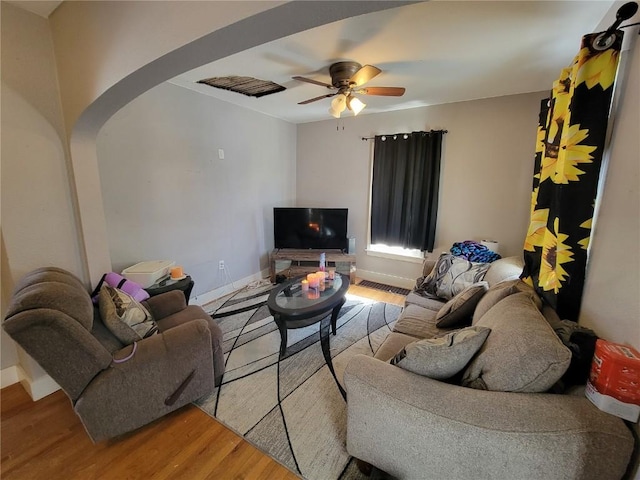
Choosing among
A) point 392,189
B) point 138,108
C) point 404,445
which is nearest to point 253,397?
point 404,445

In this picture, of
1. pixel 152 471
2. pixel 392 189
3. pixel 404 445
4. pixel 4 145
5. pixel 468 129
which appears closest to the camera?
pixel 404 445

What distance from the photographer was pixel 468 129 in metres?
3.09

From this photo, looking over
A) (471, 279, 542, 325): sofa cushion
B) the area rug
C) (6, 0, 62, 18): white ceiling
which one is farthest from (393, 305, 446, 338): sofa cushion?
(6, 0, 62, 18): white ceiling

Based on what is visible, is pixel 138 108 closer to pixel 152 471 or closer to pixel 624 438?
pixel 152 471

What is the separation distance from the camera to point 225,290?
349 centimetres

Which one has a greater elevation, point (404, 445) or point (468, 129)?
point (468, 129)

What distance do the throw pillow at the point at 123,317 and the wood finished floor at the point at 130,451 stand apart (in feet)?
1.84

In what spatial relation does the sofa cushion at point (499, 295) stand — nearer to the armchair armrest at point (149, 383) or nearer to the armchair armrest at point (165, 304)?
the armchair armrest at point (149, 383)

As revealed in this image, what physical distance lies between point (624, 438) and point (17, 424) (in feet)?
9.70

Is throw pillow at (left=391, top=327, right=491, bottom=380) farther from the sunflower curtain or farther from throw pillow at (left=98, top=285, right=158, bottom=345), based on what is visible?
throw pillow at (left=98, top=285, right=158, bottom=345)

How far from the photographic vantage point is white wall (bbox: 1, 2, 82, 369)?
1.59 metres

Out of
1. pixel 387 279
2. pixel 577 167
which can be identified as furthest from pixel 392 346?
pixel 387 279

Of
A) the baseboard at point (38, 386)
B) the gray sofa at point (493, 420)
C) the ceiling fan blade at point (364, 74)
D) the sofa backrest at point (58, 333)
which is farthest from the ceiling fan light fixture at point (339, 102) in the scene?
the baseboard at point (38, 386)

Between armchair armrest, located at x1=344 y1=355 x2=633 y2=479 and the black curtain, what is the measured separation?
8.55ft
